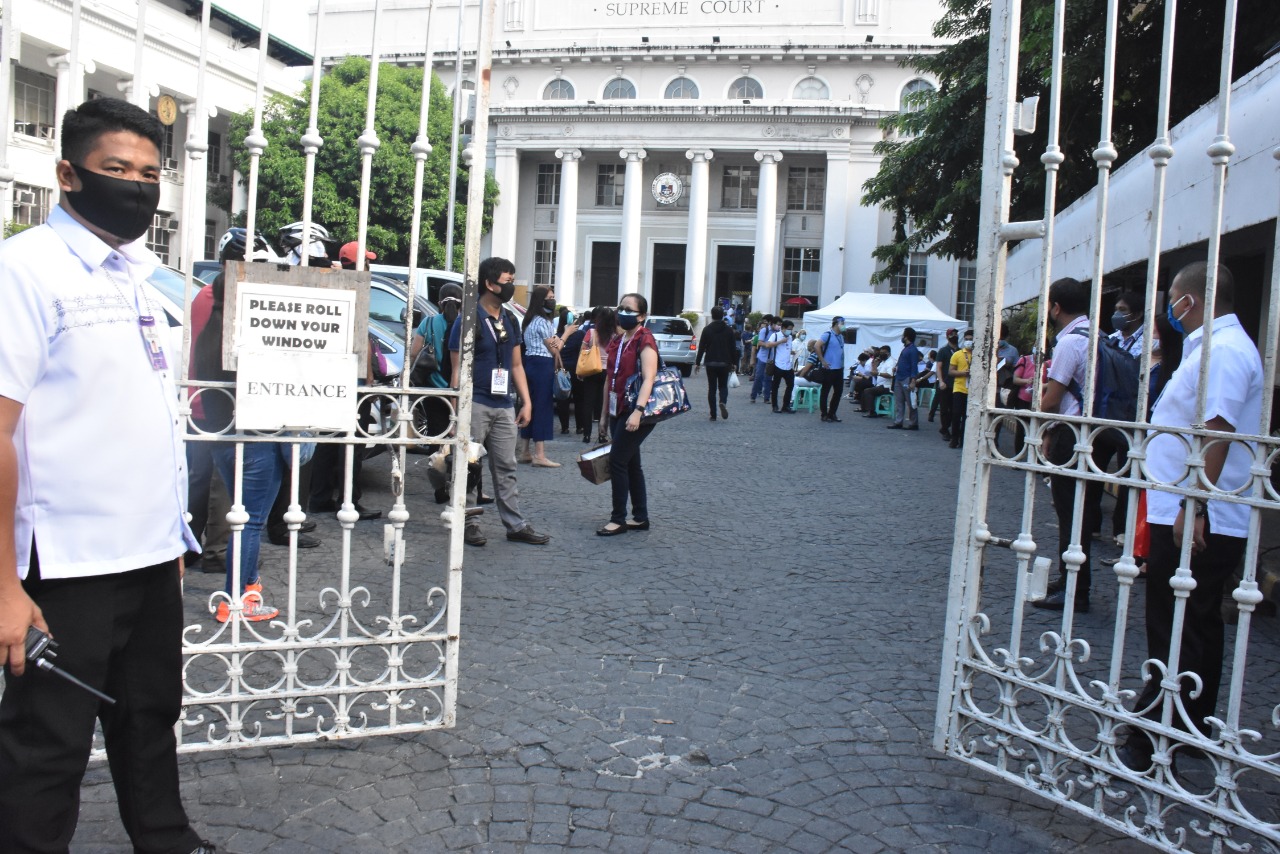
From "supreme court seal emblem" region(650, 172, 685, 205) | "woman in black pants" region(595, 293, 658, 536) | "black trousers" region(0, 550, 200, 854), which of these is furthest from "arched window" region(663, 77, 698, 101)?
"black trousers" region(0, 550, 200, 854)

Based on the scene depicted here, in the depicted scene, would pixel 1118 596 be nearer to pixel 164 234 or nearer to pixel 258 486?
pixel 258 486

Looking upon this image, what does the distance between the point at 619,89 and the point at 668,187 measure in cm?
607

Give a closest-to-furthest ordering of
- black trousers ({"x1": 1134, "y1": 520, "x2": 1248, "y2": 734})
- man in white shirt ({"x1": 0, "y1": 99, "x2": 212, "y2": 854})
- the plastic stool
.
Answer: man in white shirt ({"x1": 0, "y1": 99, "x2": 212, "y2": 854}) → black trousers ({"x1": 1134, "y1": 520, "x2": 1248, "y2": 734}) → the plastic stool

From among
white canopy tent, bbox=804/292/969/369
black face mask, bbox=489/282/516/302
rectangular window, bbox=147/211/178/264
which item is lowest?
black face mask, bbox=489/282/516/302

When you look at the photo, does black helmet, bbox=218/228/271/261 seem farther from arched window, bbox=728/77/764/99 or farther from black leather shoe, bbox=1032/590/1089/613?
arched window, bbox=728/77/764/99

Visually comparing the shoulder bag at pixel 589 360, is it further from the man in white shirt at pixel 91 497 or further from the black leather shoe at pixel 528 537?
the man in white shirt at pixel 91 497

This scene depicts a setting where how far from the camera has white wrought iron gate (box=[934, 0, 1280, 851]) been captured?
2830mm

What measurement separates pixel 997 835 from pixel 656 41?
49370 mm

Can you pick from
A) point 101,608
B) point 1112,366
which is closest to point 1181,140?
point 1112,366

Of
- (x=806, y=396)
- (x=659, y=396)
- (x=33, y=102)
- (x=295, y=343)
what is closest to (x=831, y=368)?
(x=806, y=396)

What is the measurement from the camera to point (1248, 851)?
2.80 metres

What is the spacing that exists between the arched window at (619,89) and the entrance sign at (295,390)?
4887cm

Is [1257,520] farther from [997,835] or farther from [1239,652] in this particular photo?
[997,835]

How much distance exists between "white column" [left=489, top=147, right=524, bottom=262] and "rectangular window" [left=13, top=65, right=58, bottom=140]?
21.4 metres
